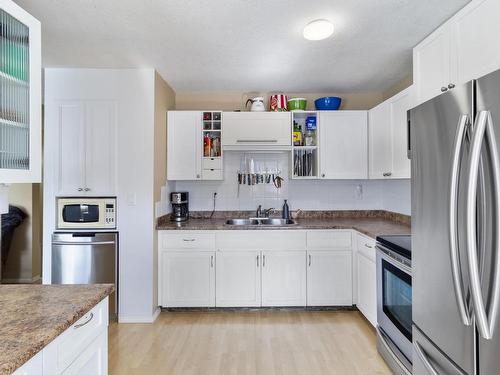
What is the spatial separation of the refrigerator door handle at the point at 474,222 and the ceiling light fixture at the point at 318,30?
1.43m

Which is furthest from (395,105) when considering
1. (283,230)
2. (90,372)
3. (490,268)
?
(90,372)

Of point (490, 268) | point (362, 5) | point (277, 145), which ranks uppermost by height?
point (362, 5)

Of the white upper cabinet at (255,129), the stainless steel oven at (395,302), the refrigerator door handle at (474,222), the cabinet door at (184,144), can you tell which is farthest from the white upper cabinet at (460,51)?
the cabinet door at (184,144)

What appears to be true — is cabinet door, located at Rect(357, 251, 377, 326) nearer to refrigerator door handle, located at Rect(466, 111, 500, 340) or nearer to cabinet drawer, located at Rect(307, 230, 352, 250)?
cabinet drawer, located at Rect(307, 230, 352, 250)

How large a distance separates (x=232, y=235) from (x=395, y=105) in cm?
191

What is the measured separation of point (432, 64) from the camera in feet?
6.84

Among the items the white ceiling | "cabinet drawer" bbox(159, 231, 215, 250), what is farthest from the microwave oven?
the white ceiling

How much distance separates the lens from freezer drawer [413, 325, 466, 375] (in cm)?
120

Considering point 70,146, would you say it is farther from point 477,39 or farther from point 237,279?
point 477,39

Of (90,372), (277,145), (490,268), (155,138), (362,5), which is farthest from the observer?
(277,145)

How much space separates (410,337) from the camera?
1742mm

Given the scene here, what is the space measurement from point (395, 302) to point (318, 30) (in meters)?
1.90

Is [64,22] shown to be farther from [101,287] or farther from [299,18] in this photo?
[101,287]

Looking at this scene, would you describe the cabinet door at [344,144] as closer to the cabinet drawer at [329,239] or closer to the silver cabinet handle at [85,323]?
the cabinet drawer at [329,239]
